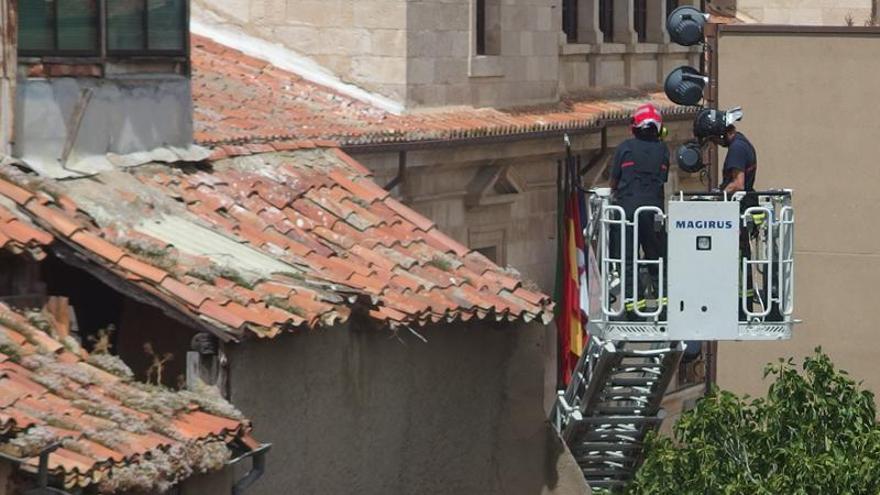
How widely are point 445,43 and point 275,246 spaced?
968cm

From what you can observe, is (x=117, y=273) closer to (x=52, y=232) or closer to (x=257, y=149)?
(x=52, y=232)

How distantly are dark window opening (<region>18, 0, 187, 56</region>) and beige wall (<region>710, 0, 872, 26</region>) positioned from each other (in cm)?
2095

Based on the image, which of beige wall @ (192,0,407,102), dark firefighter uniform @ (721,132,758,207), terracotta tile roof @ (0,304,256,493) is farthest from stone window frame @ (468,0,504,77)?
terracotta tile roof @ (0,304,256,493)

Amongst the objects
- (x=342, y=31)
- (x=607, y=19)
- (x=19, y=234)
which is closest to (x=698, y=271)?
(x=19, y=234)

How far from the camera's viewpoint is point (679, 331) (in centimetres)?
2014

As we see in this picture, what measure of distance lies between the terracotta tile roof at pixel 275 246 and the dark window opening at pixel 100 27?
874mm

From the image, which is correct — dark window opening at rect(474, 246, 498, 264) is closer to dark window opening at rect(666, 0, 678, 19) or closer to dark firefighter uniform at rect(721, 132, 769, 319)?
dark window opening at rect(666, 0, 678, 19)

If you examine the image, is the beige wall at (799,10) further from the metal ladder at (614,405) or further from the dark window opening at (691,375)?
the metal ladder at (614,405)

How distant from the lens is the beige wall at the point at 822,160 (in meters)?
25.4

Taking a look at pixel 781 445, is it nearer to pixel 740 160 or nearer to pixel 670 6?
pixel 740 160

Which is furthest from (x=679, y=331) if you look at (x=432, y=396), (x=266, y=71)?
(x=266, y=71)

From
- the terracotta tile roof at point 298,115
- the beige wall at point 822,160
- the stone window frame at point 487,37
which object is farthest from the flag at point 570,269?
the beige wall at point 822,160

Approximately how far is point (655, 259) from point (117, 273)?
547 cm

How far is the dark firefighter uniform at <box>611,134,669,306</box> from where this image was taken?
1984 centimetres
